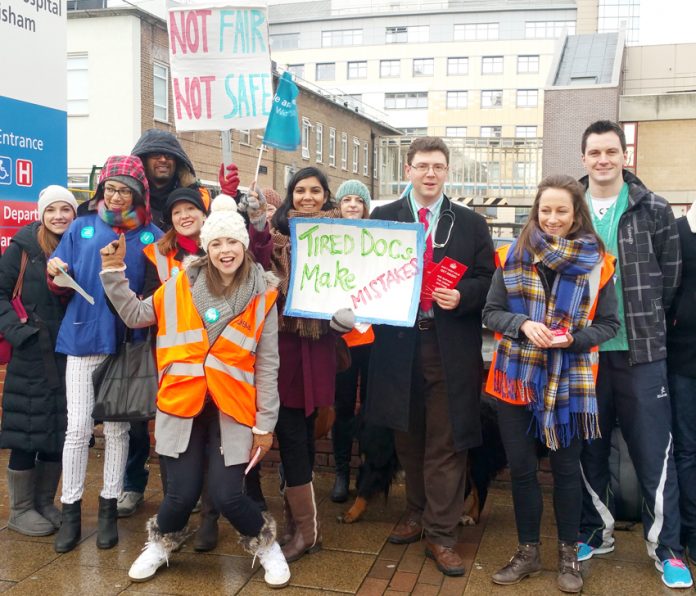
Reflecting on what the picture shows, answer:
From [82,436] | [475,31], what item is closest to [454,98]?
[475,31]

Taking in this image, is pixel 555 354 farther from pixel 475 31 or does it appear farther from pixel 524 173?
pixel 475 31

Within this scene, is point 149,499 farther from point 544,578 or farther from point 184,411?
point 544,578

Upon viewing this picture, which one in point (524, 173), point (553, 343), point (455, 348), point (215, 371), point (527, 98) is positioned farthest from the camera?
point (527, 98)

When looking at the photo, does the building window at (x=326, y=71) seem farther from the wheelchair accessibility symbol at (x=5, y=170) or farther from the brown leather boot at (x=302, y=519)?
the brown leather boot at (x=302, y=519)

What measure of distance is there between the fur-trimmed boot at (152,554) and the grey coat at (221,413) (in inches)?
18.7

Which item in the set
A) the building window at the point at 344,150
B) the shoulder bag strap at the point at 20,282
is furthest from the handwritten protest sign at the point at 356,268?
the building window at the point at 344,150

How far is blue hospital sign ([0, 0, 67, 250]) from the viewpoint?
16.9 feet

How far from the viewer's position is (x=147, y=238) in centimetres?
432

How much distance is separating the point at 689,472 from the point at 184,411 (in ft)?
8.33

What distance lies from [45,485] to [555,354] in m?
2.98

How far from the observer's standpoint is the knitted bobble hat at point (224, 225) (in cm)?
373

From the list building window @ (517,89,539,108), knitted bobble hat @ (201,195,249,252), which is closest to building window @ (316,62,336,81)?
building window @ (517,89,539,108)

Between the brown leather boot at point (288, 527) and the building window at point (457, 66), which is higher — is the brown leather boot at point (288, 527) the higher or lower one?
the lower one

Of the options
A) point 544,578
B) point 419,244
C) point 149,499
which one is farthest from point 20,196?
point 544,578
